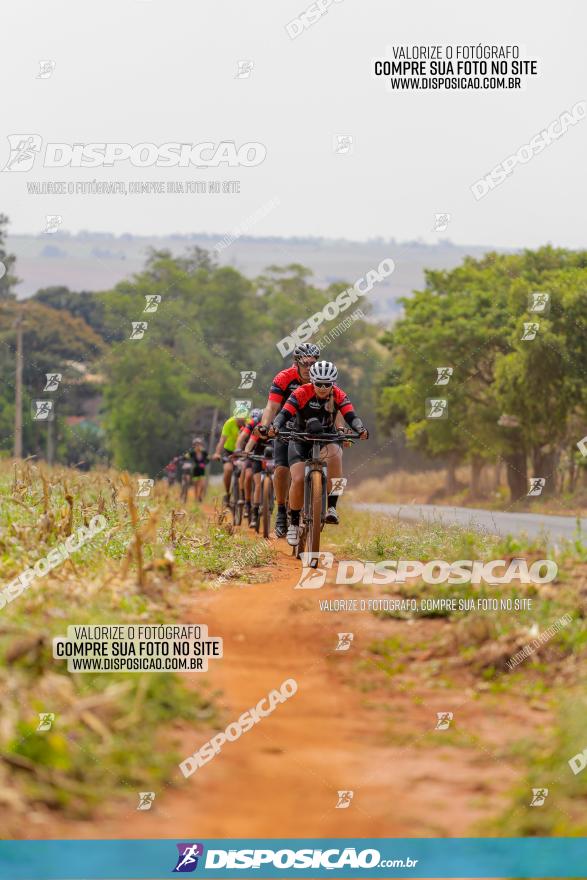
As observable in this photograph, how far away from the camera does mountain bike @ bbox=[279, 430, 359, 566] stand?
13391mm

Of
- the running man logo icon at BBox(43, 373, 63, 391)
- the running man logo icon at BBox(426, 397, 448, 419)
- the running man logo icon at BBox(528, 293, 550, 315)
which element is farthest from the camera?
the running man logo icon at BBox(426, 397, 448, 419)

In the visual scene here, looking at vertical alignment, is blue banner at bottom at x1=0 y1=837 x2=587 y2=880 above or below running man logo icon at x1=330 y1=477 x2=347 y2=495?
below

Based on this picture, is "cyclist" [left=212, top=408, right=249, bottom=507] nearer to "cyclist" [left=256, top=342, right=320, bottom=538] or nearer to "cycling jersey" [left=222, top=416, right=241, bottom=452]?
"cycling jersey" [left=222, top=416, right=241, bottom=452]

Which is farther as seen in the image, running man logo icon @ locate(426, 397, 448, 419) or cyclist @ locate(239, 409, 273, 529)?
running man logo icon @ locate(426, 397, 448, 419)

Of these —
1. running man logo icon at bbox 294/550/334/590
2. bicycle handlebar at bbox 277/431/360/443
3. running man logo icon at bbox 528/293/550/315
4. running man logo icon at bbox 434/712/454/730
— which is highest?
running man logo icon at bbox 528/293/550/315

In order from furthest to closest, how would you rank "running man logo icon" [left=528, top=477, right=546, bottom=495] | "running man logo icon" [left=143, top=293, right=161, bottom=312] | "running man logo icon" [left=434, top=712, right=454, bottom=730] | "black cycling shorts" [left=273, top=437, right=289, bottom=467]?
"running man logo icon" [left=528, top=477, right=546, bottom=495] < "running man logo icon" [left=143, top=293, right=161, bottom=312] < "black cycling shorts" [left=273, top=437, right=289, bottom=467] < "running man logo icon" [left=434, top=712, right=454, bottom=730]

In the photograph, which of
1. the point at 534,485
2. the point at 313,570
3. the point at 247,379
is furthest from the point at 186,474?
the point at 313,570

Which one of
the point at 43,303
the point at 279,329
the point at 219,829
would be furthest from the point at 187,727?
the point at 279,329

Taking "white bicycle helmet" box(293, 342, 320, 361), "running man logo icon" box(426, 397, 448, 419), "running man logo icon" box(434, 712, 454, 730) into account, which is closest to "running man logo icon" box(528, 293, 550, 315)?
"running man logo icon" box(426, 397, 448, 419)

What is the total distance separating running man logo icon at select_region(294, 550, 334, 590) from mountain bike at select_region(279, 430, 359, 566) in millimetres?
169

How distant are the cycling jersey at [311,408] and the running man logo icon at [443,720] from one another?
5.03m

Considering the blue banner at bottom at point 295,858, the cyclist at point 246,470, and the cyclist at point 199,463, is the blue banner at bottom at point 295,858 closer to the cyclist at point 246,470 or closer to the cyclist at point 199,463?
the cyclist at point 246,470

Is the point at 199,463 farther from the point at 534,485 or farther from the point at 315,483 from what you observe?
the point at 315,483

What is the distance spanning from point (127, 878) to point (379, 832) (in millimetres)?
1473
